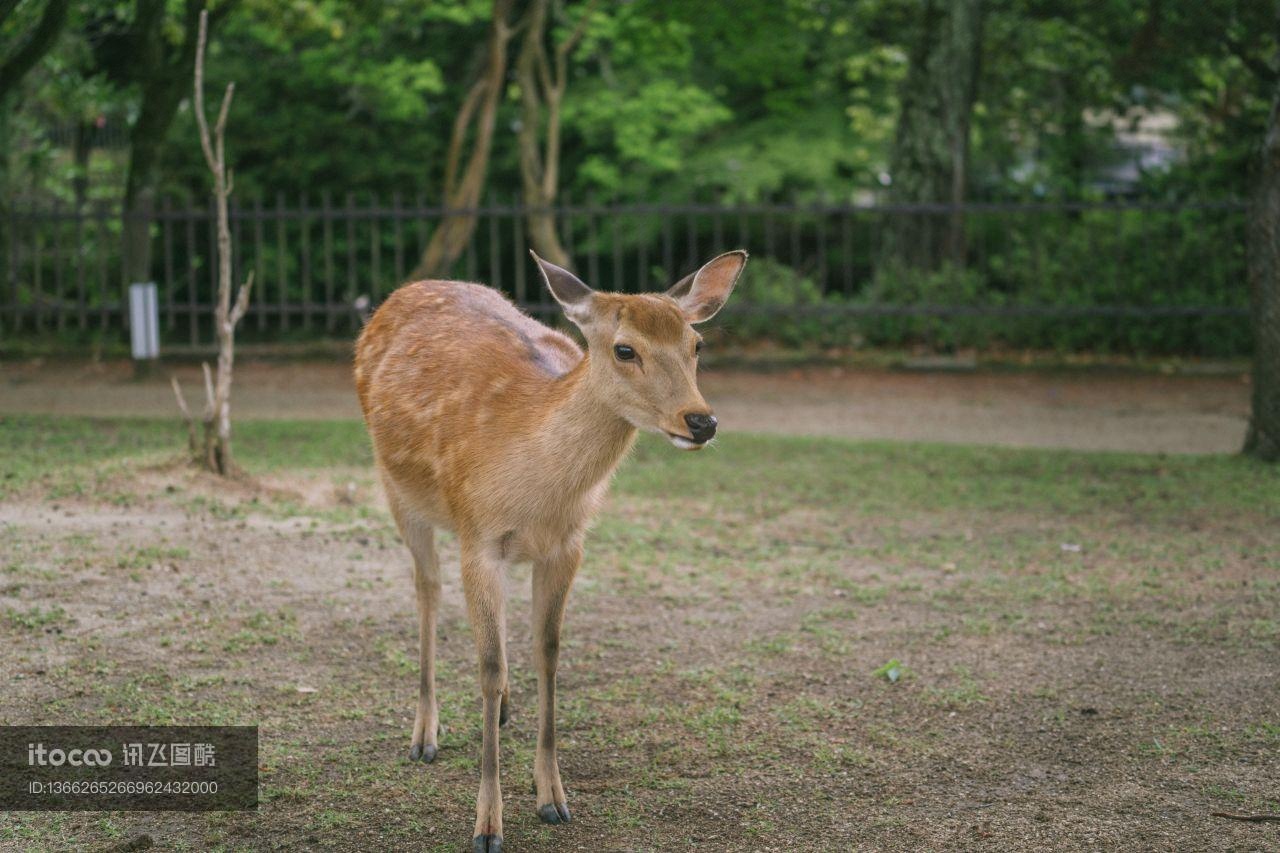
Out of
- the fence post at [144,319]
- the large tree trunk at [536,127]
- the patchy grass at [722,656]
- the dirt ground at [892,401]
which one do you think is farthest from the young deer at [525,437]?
the large tree trunk at [536,127]

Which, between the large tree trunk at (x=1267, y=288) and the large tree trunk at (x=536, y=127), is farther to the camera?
the large tree trunk at (x=536, y=127)

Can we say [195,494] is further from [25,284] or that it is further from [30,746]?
[25,284]

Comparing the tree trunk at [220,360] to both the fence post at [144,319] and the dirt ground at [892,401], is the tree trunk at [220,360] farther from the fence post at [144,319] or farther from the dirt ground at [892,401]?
the fence post at [144,319]

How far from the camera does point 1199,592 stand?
7.29 m

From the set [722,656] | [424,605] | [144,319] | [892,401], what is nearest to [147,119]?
[144,319]

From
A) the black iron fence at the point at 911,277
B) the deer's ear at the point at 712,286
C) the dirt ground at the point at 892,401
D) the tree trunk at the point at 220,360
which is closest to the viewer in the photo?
the deer's ear at the point at 712,286

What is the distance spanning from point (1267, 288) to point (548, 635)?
7.48 m

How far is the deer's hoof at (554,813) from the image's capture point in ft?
15.3

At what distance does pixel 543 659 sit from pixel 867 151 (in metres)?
16.5

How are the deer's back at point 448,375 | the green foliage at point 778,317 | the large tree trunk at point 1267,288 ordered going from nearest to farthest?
the deer's back at point 448,375 → the large tree trunk at point 1267,288 → the green foliage at point 778,317

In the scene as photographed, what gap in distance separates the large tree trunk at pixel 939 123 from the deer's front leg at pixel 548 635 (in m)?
12.2

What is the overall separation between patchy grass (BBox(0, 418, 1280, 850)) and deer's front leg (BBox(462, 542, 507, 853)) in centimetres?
20

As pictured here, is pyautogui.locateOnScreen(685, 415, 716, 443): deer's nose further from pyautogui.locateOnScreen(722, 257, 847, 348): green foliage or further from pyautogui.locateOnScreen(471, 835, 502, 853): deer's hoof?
pyautogui.locateOnScreen(722, 257, 847, 348): green foliage

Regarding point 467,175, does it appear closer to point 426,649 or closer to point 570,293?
point 426,649
